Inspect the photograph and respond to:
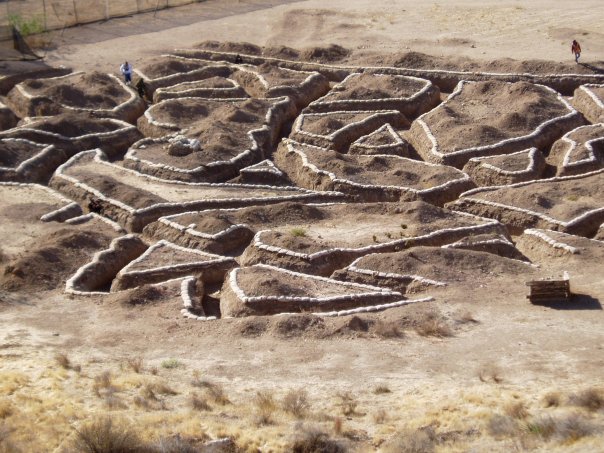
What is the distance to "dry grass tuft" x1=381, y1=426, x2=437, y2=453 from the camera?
1352 centimetres

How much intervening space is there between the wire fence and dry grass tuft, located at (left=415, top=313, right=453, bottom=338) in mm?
28328

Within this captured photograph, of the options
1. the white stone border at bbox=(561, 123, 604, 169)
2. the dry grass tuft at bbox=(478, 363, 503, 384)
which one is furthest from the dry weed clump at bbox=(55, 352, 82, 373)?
the white stone border at bbox=(561, 123, 604, 169)

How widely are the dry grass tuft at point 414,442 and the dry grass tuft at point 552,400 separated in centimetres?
178

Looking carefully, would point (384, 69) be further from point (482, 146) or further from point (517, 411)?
point (517, 411)

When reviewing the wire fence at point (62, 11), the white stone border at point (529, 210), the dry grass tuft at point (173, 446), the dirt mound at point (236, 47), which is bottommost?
the white stone border at point (529, 210)

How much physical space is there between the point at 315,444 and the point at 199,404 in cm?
238

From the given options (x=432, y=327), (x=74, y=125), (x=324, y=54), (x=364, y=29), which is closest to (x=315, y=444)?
(x=432, y=327)

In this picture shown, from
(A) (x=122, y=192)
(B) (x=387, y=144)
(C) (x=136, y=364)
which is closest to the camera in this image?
(C) (x=136, y=364)

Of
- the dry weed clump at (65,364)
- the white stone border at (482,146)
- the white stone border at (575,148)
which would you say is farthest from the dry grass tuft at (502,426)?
the white stone border at (482,146)

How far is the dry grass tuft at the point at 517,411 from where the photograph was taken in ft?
46.6

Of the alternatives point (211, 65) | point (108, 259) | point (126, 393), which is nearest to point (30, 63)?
point (211, 65)

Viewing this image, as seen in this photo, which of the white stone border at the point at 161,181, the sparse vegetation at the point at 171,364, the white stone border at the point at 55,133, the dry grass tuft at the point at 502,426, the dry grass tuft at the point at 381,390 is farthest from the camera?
the white stone border at the point at 55,133

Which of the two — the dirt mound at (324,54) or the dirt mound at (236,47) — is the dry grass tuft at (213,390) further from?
the dirt mound at (236,47)

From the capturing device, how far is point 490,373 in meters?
16.2
